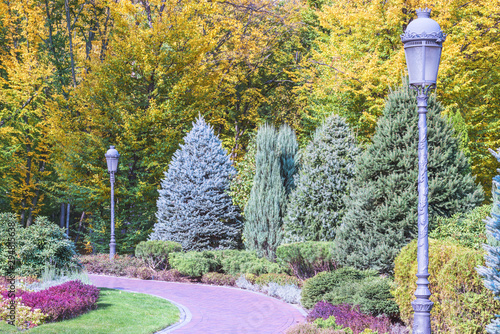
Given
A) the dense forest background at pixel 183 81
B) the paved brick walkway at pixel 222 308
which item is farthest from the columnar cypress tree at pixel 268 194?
the dense forest background at pixel 183 81

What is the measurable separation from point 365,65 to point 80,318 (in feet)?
44.6

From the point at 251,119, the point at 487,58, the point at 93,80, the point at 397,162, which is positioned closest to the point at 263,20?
the point at 251,119

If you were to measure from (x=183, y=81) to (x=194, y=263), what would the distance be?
33.9 feet

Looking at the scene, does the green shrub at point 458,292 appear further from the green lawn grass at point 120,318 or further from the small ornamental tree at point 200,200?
the small ornamental tree at point 200,200

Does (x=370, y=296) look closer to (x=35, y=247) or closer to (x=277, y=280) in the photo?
(x=277, y=280)

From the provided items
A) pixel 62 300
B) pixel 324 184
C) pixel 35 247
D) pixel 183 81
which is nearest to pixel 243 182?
pixel 324 184

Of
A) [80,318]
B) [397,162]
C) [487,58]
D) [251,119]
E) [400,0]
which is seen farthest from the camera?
[251,119]

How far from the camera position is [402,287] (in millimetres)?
7895

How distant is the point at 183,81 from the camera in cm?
2208

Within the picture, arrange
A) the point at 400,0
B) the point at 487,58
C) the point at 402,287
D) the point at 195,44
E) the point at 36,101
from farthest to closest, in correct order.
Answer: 1. the point at 36,101
2. the point at 195,44
3. the point at 487,58
4. the point at 400,0
5. the point at 402,287

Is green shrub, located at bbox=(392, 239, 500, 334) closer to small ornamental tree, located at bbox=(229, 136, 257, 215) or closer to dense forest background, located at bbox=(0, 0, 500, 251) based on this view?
dense forest background, located at bbox=(0, 0, 500, 251)

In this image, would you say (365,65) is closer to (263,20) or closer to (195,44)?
(195,44)

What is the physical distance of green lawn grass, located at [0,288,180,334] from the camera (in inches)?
311

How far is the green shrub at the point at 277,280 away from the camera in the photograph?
1200 centimetres
